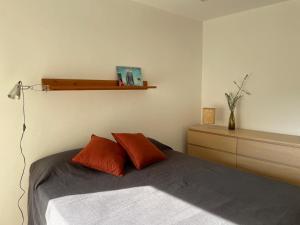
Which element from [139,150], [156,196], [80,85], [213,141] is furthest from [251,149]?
[80,85]

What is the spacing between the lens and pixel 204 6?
9.61ft

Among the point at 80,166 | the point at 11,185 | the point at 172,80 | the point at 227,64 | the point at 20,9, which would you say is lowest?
the point at 11,185

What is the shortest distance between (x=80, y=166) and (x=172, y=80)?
67.4 inches

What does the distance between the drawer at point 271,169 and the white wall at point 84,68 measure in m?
0.93

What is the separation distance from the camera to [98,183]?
6.04 ft

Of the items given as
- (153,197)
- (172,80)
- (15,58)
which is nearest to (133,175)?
(153,197)

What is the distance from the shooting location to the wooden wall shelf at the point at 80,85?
6.99ft

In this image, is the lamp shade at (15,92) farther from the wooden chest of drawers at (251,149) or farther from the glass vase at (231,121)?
the glass vase at (231,121)

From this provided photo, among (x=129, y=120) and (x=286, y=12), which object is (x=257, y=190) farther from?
(x=286, y=12)

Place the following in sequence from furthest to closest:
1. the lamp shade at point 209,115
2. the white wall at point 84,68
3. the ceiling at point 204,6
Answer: the lamp shade at point 209,115 → the ceiling at point 204,6 → the white wall at point 84,68

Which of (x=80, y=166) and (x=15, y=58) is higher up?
(x=15, y=58)

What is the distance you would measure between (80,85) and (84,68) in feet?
0.62

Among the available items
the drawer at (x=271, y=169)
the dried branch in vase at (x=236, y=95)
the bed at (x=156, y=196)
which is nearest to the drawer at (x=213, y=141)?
the drawer at (x=271, y=169)

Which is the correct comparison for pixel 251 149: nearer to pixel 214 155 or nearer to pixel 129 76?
pixel 214 155
